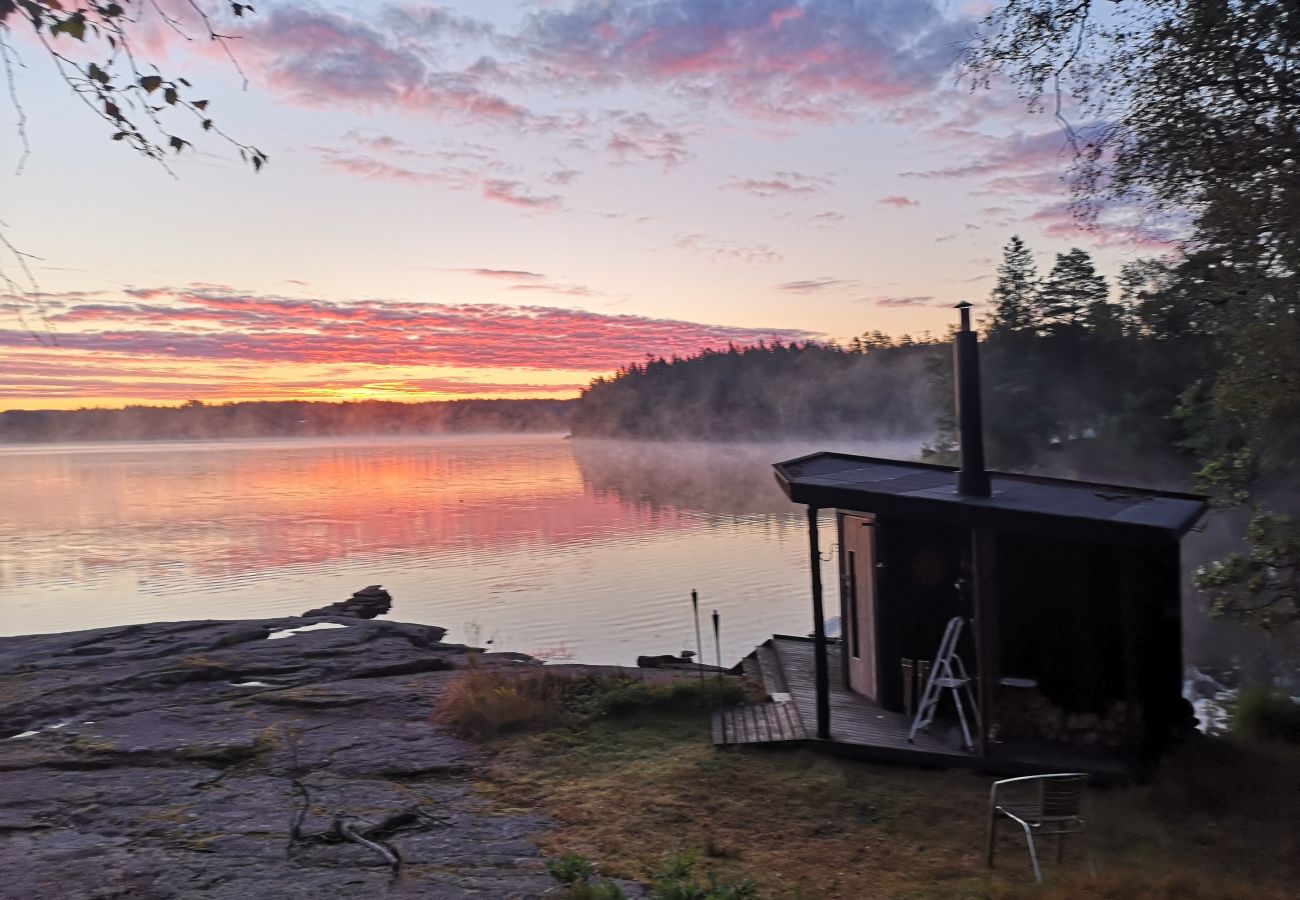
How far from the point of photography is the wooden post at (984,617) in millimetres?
9453

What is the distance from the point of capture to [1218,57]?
9.91 meters

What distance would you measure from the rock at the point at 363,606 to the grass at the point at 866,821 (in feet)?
48.0

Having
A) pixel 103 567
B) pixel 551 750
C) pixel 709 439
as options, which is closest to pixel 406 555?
pixel 103 567

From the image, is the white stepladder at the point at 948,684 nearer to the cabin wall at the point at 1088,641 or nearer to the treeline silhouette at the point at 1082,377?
the cabin wall at the point at 1088,641

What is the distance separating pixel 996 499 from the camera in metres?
10.0

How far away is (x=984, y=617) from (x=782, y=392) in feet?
434

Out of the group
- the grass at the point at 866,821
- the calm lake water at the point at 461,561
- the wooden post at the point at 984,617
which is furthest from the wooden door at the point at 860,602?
the calm lake water at the point at 461,561

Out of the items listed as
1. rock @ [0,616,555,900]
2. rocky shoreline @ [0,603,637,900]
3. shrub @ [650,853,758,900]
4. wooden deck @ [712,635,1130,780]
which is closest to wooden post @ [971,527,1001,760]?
wooden deck @ [712,635,1130,780]

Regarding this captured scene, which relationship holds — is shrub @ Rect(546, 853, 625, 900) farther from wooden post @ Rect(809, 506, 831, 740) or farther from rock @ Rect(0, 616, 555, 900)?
wooden post @ Rect(809, 506, 831, 740)

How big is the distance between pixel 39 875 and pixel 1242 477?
17.5 metres

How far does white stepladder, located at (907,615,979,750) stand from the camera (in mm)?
9875

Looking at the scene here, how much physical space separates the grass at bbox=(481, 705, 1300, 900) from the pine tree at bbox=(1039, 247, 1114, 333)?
31383 millimetres

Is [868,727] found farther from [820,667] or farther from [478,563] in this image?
[478,563]

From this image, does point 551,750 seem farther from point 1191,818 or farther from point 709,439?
point 709,439
